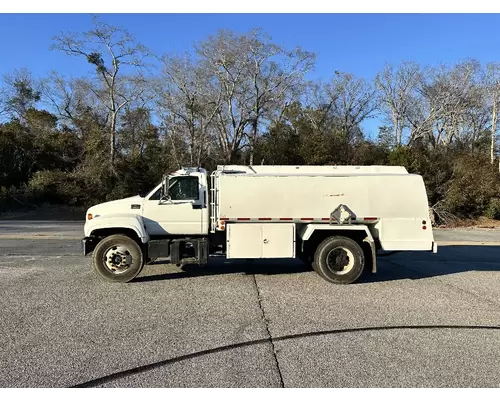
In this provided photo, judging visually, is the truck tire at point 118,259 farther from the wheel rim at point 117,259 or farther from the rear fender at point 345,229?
the rear fender at point 345,229

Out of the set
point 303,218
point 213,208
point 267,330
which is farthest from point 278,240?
point 267,330

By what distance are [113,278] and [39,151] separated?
118ft

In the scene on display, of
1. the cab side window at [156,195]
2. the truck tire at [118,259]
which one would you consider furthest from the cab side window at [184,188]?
the truck tire at [118,259]

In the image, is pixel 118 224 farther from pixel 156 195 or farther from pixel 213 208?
pixel 213 208

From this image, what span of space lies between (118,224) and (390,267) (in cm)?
673

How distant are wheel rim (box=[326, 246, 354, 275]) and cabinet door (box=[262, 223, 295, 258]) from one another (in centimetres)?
77

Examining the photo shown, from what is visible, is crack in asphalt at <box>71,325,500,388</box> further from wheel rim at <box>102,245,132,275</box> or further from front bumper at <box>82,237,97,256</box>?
front bumper at <box>82,237,97,256</box>

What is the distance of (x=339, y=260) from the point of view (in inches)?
355

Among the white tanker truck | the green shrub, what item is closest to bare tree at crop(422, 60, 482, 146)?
the green shrub

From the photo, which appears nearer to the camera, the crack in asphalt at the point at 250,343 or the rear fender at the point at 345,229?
the crack in asphalt at the point at 250,343

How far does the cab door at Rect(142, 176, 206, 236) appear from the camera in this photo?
916 centimetres

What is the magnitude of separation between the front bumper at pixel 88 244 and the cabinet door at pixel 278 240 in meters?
3.56

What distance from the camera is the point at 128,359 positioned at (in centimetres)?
477

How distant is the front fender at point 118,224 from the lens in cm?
873
